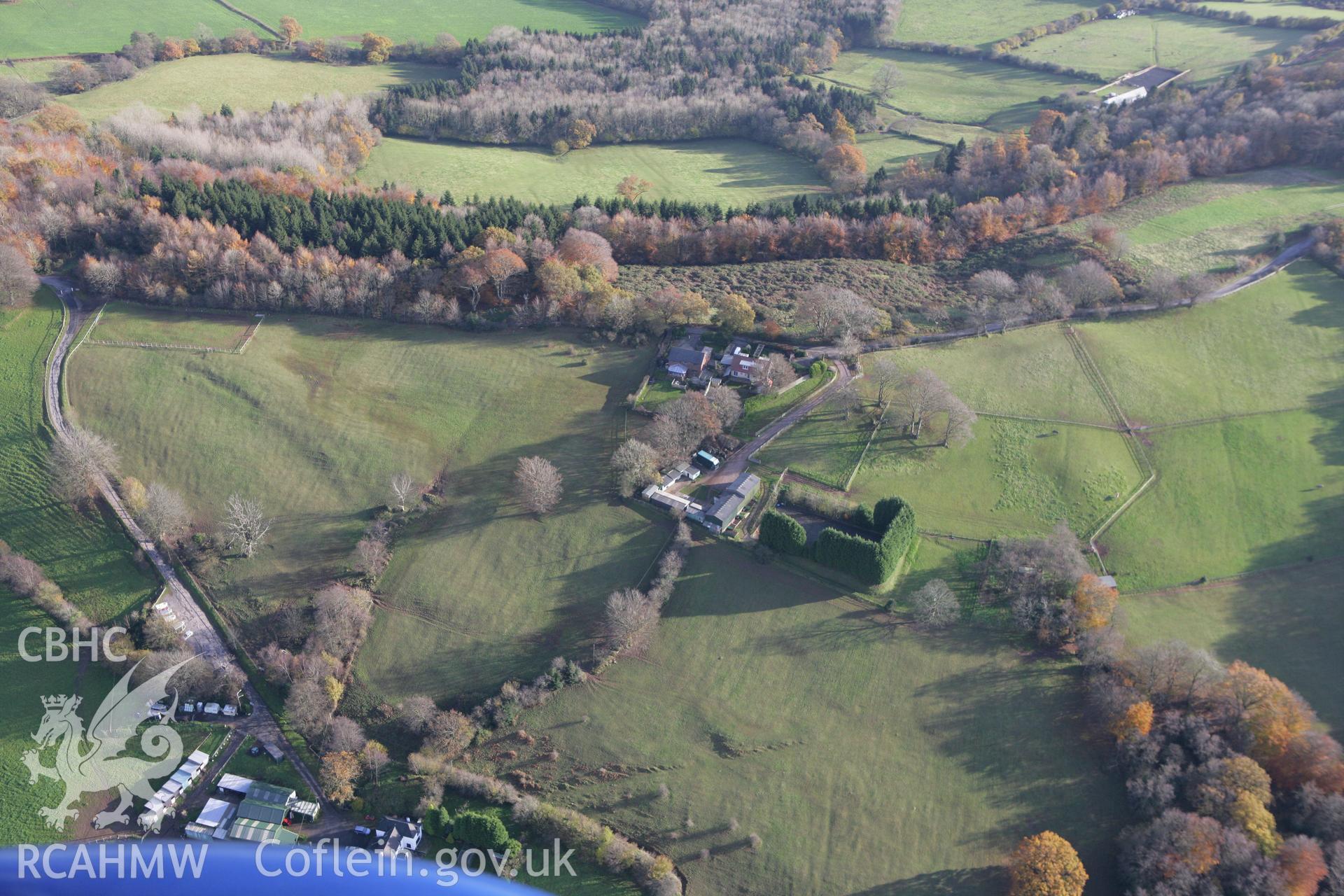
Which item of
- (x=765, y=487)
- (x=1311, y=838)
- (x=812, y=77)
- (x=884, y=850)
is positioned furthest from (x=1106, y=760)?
(x=812, y=77)

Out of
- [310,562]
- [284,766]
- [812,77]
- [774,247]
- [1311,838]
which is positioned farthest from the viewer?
[812,77]

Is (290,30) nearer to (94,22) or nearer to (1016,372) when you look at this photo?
(94,22)

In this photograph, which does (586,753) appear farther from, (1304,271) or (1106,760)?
(1304,271)

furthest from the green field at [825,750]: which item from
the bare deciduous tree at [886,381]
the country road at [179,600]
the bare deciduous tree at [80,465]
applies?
the bare deciduous tree at [80,465]

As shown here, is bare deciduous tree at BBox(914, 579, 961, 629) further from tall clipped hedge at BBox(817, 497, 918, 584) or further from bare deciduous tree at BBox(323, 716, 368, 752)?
bare deciduous tree at BBox(323, 716, 368, 752)

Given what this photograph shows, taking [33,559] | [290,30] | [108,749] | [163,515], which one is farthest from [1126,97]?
[33,559]

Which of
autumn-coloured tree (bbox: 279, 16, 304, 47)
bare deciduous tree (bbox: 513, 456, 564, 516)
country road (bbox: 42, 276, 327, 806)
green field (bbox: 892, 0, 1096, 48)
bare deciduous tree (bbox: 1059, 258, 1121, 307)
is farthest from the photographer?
green field (bbox: 892, 0, 1096, 48)

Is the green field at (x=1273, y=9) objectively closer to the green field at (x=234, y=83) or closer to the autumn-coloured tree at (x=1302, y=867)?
the green field at (x=234, y=83)

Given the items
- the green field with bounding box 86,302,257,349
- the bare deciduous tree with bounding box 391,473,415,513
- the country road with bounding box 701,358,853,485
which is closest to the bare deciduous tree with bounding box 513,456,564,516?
the bare deciduous tree with bounding box 391,473,415,513
